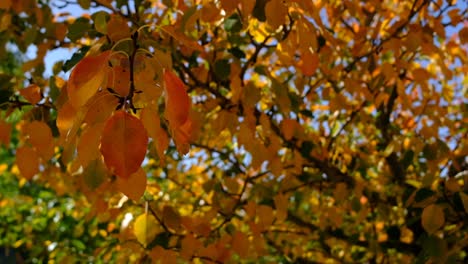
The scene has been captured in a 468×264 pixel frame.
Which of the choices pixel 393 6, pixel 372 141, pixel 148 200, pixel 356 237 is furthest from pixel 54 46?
pixel 393 6

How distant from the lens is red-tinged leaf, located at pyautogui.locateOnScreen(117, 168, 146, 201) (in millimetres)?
884

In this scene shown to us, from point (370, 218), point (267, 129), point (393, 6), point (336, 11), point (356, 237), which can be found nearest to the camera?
point (267, 129)

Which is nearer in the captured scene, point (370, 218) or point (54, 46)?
point (54, 46)

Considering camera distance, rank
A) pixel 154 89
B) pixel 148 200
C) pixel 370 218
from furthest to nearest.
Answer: pixel 370 218 → pixel 148 200 → pixel 154 89

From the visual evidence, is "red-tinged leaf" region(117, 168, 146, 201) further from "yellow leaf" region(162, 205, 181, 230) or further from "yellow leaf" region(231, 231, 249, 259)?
"yellow leaf" region(231, 231, 249, 259)

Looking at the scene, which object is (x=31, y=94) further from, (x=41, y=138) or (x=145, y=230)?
(x=145, y=230)

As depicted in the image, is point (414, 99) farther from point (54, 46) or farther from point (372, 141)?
point (54, 46)

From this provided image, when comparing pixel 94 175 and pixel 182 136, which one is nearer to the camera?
pixel 182 136

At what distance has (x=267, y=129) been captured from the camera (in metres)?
1.65

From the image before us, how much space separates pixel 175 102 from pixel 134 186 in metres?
0.25

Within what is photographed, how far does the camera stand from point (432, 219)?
4.16 ft

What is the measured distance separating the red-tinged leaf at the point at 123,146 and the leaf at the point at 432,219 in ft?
2.67

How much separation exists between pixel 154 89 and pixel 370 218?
6.83 feet

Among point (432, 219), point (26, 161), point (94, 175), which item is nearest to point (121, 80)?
point (94, 175)
